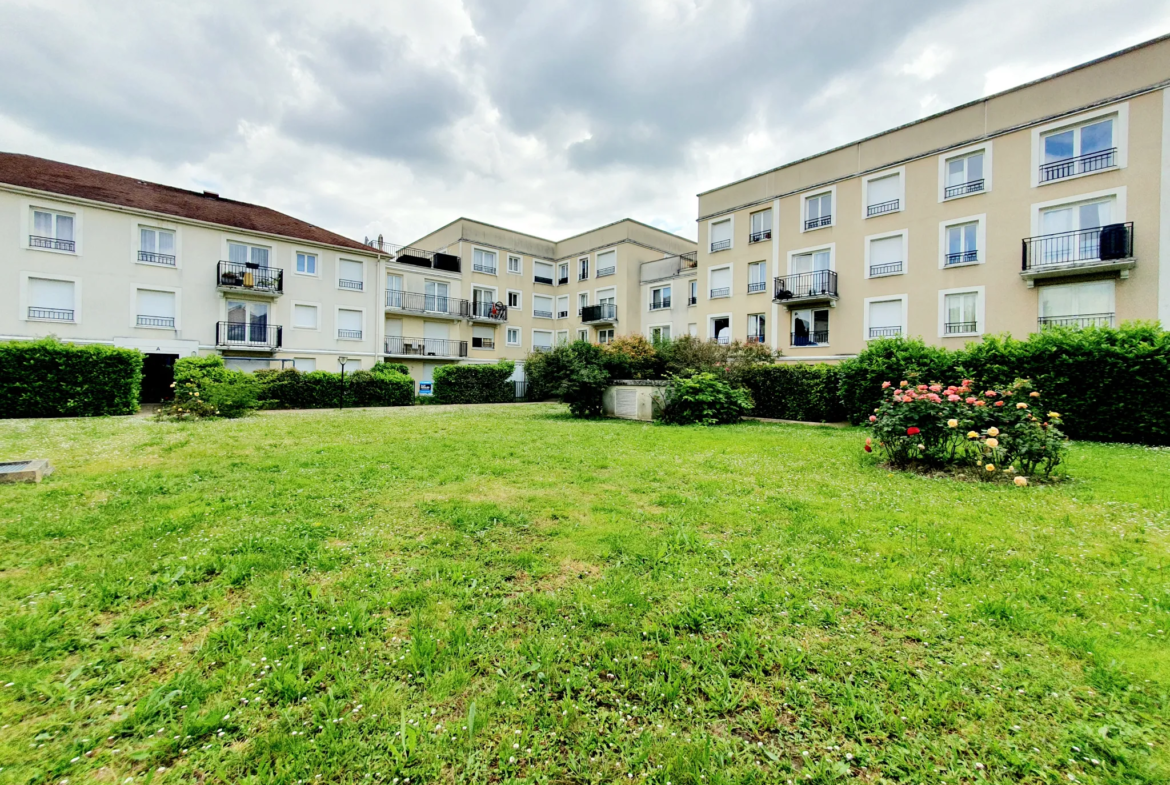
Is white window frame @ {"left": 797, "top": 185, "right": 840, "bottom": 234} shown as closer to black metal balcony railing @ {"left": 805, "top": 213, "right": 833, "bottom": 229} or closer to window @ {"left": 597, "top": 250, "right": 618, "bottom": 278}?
black metal balcony railing @ {"left": 805, "top": 213, "right": 833, "bottom": 229}

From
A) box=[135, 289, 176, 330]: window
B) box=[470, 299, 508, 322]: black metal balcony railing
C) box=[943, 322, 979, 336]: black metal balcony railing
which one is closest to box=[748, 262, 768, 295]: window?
box=[943, 322, 979, 336]: black metal balcony railing

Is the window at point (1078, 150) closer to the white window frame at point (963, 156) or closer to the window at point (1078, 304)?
the white window frame at point (963, 156)

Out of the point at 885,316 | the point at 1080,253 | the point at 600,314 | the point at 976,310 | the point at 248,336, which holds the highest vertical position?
the point at 600,314

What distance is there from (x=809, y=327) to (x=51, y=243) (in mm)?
→ 34760

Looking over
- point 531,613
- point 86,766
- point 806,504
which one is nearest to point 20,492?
point 86,766

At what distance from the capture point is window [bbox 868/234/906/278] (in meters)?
20.9

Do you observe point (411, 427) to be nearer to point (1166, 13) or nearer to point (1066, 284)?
point (1066, 284)

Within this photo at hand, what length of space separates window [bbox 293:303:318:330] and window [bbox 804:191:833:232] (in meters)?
27.5

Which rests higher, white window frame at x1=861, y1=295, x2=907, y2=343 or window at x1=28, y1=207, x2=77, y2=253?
window at x1=28, y1=207, x2=77, y2=253

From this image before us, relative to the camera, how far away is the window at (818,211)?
23156 millimetres

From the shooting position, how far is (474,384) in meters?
26.1

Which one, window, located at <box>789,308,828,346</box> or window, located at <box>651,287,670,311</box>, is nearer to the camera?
window, located at <box>789,308,828,346</box>

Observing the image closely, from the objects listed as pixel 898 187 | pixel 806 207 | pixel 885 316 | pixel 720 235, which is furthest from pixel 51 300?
pixel 898 187

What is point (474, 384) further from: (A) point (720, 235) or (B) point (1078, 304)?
(B) point (1078, 304)
